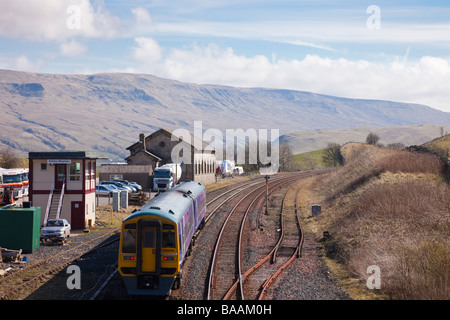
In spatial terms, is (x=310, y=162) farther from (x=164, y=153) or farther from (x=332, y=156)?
(x=164, y=153)

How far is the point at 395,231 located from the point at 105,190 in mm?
32450

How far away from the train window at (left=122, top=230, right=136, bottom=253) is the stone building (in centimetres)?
4494

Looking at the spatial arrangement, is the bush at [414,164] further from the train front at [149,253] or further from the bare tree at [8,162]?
the bare tree at [8,162]

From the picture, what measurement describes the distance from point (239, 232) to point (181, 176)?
33563 millimetres

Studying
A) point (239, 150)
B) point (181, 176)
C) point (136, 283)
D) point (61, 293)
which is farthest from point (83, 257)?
point (239, 150)

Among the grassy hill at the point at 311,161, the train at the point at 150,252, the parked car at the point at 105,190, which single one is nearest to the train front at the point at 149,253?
the train at the point at 150,252

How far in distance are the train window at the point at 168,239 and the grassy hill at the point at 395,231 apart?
632 cm

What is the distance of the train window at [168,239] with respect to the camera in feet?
54.6

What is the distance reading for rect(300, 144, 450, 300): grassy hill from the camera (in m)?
15.9

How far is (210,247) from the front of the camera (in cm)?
2484

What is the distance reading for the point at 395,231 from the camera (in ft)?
71.0
